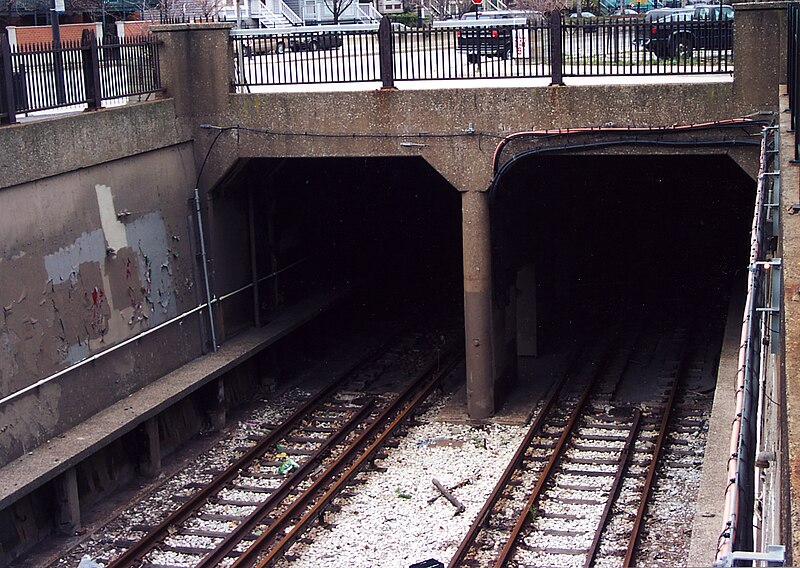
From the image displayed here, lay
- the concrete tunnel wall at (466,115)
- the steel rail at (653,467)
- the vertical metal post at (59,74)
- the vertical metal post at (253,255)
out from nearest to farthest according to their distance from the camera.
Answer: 1. the steel rail at (653,467)
2. the vertical metal post at (59,74)
3. the concrete tunnel wall at (466,115)
4. the vertical metal post at (253,255)

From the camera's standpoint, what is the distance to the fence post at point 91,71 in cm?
1476

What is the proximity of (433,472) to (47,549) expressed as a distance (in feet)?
15.1

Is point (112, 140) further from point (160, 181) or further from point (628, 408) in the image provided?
point (628, 408)

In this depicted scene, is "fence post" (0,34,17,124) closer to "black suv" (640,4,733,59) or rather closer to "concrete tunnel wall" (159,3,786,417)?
"concrete tunnel wall" (159,3,786,417)

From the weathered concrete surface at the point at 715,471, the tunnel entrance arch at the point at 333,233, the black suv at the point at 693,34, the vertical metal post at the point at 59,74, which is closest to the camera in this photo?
the weathered concrete surface at the point at 715,471

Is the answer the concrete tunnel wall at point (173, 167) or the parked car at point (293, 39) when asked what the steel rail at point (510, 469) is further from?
the parked car at point (293, 39)

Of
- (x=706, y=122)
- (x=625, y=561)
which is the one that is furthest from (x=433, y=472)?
(x=706, y=122)

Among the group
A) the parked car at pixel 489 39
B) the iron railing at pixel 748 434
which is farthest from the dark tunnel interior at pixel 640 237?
the iron railing at pixel 748 434

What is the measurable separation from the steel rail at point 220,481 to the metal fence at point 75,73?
15.5 ft

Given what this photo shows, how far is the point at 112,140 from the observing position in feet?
48.1

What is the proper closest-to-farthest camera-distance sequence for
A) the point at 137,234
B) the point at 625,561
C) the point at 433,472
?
the point at 625,561, the point at 433,472, the point at 137,234

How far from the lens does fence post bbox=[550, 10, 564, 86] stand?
15562 millimetres

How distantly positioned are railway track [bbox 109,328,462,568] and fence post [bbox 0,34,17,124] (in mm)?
4751

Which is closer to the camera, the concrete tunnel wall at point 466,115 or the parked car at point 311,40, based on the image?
the concrete tunnel wall at point 466,115
